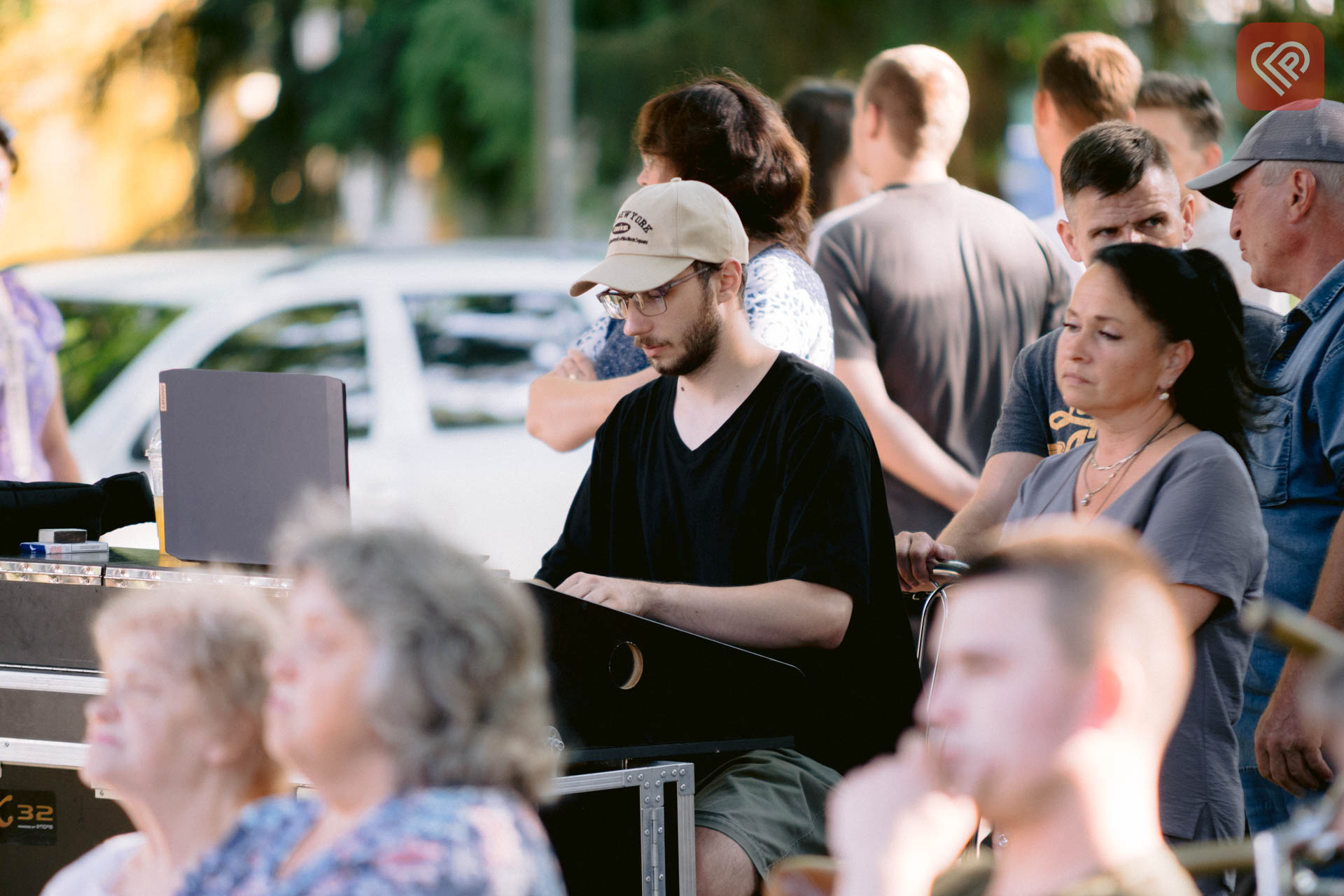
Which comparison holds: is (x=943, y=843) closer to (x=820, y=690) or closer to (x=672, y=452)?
(x=820, y=690)

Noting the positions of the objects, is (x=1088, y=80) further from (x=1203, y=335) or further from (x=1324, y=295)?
(x=1203, y=335)

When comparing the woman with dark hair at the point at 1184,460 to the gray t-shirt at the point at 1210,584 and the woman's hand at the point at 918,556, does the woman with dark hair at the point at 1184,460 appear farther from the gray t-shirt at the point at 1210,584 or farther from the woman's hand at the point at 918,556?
the woman's hand at the point at 918,556

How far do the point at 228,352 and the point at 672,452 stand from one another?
3.47m

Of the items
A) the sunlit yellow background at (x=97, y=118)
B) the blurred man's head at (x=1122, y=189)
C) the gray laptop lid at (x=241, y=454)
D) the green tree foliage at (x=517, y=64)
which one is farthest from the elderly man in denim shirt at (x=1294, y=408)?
the sunlit yellow background at (x=97, y=118)

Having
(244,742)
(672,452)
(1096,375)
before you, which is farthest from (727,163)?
(244,742)

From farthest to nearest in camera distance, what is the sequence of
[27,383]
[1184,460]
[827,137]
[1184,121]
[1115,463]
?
[827,137] → [1184,121] → [27,383] → [1115,463] → [1184,460]

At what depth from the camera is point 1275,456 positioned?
2.56 metres

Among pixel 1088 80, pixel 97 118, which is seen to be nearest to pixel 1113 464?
pixel 1088 80

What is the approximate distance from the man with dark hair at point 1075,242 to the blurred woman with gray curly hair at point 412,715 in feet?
5.43

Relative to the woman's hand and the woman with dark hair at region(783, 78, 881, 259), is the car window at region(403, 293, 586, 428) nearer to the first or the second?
the woman with dark hair at region(783, 78, 881, 259)

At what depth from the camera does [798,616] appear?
8.15 ft

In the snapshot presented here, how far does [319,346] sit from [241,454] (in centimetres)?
339

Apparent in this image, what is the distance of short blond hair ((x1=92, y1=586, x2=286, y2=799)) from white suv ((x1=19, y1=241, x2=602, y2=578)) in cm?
376

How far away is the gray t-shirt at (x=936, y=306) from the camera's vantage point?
3797mm
